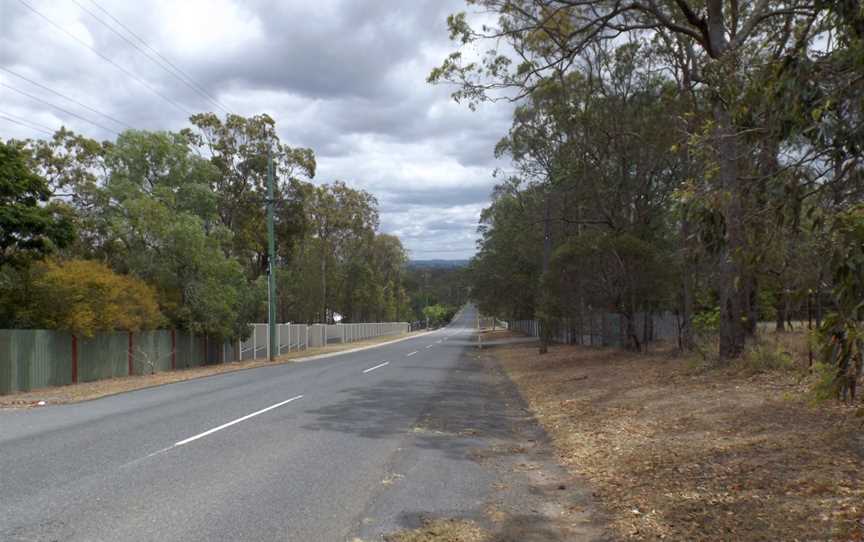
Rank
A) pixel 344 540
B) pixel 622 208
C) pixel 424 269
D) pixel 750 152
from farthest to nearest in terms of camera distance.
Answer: pixel 424 269
pixel 622 208
pixel 750 152
pixel 344 540

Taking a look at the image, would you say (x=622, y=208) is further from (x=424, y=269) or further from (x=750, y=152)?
(x=424, y=269)

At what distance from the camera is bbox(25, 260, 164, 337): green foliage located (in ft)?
68.1

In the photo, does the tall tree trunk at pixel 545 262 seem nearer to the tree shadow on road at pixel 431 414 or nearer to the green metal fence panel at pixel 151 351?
the tree shadow on road at pixel 431 414

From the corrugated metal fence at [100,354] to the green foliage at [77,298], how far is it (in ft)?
1.77

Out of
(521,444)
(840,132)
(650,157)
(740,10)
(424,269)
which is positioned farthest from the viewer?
(424,269)

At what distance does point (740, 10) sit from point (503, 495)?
14923 millimetres

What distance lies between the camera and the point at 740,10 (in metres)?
17.2

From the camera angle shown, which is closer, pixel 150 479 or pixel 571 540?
pixel 571 540

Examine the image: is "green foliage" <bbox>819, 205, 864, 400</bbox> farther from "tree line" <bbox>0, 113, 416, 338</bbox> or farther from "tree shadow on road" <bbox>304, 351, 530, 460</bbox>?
"tree line" <bbox>0, 113, 416, 338</bbox>

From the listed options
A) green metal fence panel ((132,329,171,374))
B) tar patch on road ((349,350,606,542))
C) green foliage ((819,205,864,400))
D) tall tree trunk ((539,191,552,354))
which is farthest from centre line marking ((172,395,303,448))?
tall tree trunk ((539,191,552,354))

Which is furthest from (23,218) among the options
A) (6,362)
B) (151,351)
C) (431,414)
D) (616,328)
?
(616,328)

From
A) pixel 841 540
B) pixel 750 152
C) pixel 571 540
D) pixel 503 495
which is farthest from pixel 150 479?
pixel 750 152

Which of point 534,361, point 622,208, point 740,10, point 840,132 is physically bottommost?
point 534,361

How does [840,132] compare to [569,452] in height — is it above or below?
above
